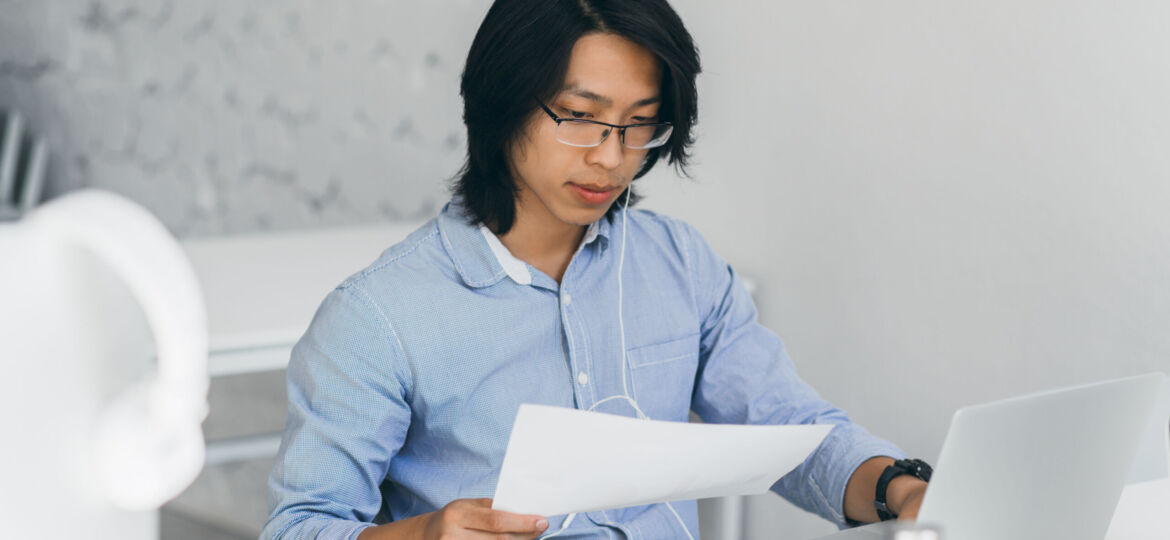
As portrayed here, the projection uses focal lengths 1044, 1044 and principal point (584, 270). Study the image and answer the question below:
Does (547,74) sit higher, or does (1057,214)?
(547,74)

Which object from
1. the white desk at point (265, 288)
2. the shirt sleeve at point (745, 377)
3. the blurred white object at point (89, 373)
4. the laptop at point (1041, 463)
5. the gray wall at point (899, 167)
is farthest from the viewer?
the white desk at point (265, 288)

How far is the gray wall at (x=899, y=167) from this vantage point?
1206 millimetres

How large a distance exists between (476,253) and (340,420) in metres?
0.23

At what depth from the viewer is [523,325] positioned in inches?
41.9

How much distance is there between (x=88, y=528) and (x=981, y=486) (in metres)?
0.55

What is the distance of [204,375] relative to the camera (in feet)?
1.58

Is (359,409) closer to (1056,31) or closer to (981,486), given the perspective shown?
(981,486)

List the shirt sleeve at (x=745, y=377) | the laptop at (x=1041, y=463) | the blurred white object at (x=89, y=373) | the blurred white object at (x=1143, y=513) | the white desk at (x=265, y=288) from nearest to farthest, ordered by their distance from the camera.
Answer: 1. the blurred white object at (x=89, y=373)
2. the laptop at (x=1041, y=463)
3. the blurred white object at (x=1143, y=513)
4. the shirt sleeve at (x=745, y=377)
5. the white desk at (x=265, y=288)

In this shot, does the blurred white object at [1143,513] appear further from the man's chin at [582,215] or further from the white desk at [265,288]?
the white desk at [265,288]

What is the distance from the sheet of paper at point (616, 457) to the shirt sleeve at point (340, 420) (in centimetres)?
23

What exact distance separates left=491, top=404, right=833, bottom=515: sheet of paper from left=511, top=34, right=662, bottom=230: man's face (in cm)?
33

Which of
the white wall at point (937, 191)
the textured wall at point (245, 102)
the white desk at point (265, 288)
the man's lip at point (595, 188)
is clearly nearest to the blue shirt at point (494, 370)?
the man's lip at point (595, 188)

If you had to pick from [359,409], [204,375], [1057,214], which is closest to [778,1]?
[1057,214]

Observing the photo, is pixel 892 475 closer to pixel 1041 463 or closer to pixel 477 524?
pixel 1041 463
